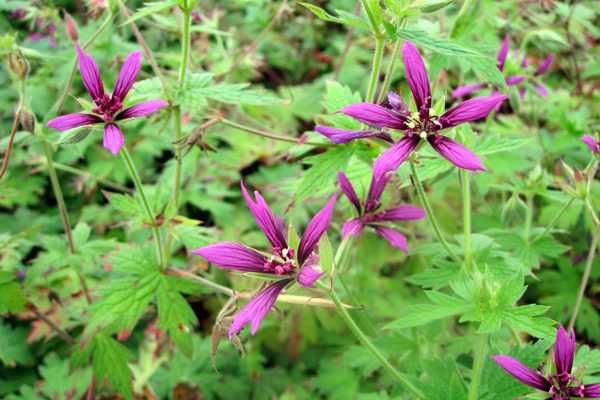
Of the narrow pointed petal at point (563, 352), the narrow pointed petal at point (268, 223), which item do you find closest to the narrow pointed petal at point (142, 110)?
the narrow pointed petal at point (268, 223)

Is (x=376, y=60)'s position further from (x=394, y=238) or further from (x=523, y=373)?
(x=523, y=373)

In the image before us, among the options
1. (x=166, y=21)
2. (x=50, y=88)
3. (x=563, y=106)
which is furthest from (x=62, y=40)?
(x=563, y=106)

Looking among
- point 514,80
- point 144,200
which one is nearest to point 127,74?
point 144,200

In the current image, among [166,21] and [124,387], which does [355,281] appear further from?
[166,21]

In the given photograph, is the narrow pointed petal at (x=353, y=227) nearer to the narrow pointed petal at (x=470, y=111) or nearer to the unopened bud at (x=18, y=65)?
the narrow pointed petal at (x=470, y=111)

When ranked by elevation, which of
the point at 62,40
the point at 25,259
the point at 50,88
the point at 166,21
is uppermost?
the point at 166,21

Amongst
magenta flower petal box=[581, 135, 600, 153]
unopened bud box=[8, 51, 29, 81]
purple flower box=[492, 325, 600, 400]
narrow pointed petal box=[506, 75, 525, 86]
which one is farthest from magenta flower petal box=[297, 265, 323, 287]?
narrow pointed petal box=[506, 75, 525, 86]
